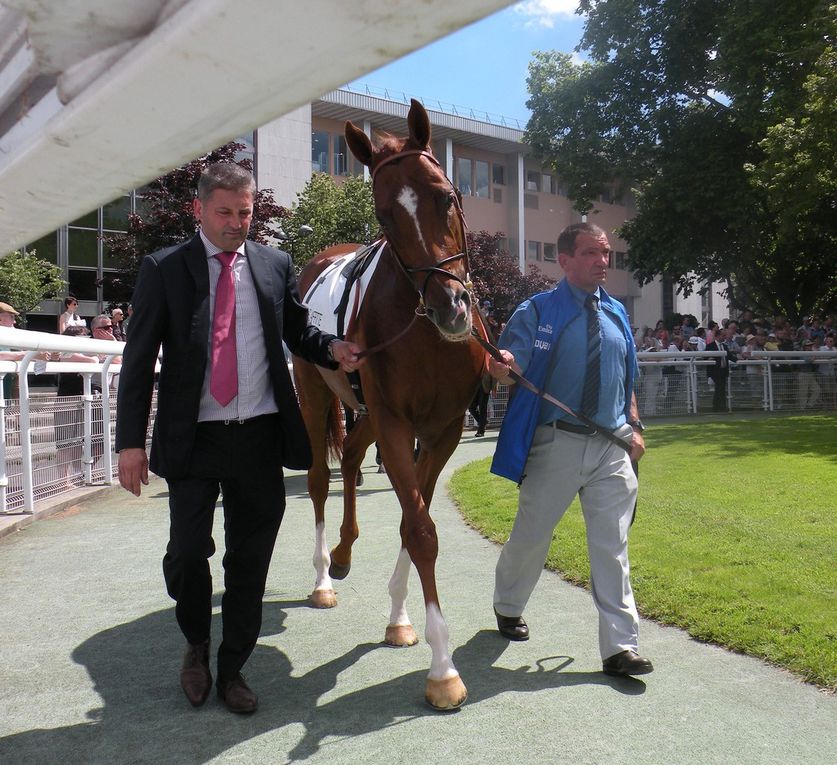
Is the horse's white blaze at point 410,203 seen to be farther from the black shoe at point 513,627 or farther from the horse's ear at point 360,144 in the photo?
the black shoe at point 513,627

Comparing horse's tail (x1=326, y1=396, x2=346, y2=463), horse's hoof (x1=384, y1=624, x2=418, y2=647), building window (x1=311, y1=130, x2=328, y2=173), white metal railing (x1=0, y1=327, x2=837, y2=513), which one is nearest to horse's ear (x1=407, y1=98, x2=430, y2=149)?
horse's hoof (x1=384, y1=624, x2=418, y2=647)

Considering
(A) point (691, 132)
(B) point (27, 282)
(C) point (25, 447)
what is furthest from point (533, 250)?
(C) point (25, 447)

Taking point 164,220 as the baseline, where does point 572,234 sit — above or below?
below

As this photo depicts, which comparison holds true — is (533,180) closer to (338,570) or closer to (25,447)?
(25,447)

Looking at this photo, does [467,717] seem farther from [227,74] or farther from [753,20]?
[753,20]

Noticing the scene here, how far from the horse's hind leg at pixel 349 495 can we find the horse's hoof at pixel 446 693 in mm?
1772

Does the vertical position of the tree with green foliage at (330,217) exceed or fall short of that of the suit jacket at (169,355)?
it exceeds it

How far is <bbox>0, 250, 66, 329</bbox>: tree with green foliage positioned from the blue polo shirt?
2570 centimetres

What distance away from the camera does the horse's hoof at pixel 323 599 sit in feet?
15.5

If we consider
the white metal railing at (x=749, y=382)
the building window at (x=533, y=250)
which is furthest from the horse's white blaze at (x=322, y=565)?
the building window at (x=533, y=250)

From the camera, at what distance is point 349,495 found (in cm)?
518

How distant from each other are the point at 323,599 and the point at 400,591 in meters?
0.78

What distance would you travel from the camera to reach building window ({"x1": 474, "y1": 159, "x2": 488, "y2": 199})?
41.7 meters

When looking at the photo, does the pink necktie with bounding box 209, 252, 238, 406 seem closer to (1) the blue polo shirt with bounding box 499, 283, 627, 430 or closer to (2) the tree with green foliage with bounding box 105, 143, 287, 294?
(1) the blue polo shirt with bounding box 499, 283, 627, 430
